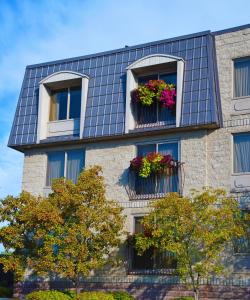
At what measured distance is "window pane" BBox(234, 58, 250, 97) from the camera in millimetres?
25062

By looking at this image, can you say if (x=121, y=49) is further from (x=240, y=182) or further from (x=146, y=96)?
(x=240, y=182)

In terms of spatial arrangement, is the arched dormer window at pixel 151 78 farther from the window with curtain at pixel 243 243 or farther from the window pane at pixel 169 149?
the window with curtain at pixel 243 243

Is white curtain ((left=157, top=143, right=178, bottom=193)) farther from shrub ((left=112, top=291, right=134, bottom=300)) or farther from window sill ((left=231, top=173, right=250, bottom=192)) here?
shrub ((left=112, top=291, right=134, bottom=300))

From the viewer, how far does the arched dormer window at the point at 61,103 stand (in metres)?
28.6

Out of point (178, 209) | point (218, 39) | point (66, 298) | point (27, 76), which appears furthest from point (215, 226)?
point (27, 76)

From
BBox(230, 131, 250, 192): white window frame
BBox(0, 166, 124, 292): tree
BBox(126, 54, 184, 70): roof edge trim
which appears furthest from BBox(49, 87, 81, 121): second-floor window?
BBox(230, 131, 250, 192): white window frame

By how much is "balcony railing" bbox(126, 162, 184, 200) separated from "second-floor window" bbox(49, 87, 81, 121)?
451 centimetres

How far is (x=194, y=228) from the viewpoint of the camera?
854 inches

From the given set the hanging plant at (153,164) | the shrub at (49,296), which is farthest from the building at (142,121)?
the shrub at (49,296)

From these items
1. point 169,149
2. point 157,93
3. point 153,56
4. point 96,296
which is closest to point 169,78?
point 153,56

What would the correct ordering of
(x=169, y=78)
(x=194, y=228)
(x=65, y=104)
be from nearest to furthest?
(x=194, y=228), (x=169, y=78), (x=65, y=104)

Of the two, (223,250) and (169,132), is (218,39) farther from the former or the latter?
(223,250)

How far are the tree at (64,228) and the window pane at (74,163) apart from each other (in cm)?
383

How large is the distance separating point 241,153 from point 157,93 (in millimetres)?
4277
